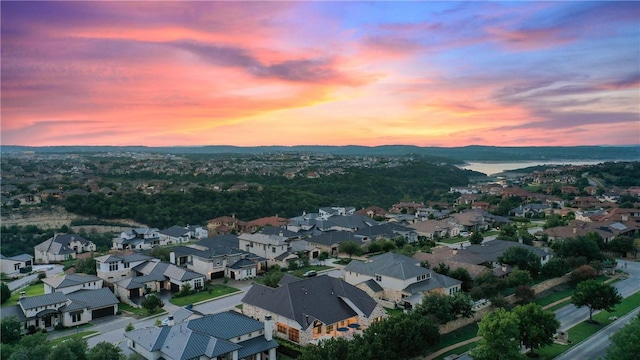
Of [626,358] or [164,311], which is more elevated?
[626,358]

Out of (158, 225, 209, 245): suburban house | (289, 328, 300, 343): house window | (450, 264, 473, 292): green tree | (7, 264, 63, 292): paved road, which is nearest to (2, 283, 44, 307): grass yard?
(7, 264, 63, 292): paved road

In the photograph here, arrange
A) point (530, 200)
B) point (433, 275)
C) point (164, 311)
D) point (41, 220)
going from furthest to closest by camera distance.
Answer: point (530, 200) < point (41, 220) < point (433, 275) < point (164, 311)

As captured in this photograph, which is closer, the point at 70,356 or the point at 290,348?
the point at 70,356

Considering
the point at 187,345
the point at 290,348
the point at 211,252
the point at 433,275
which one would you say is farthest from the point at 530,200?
the point at 187,345

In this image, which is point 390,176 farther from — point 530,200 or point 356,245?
point 356,245

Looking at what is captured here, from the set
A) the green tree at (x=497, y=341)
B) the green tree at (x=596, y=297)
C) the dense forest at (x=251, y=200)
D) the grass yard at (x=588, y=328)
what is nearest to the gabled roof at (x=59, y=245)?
the dense forest at (x=251, y=200)

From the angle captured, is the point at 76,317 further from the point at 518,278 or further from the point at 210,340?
the point at 518,278

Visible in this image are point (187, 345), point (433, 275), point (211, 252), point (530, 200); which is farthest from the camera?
point (530, 200)
